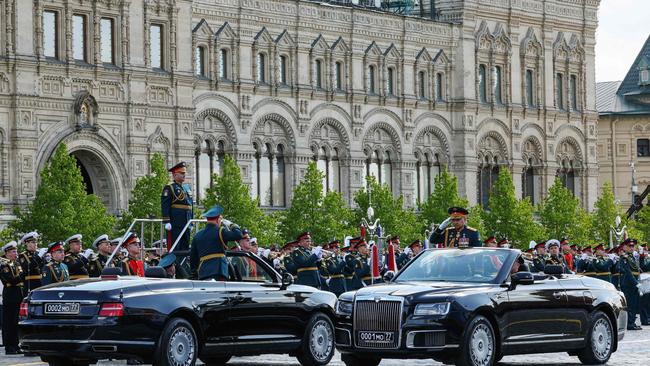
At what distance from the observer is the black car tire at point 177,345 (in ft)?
66.7

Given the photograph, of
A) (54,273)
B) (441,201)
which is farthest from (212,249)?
(441,201)

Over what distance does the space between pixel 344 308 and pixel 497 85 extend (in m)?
57.0

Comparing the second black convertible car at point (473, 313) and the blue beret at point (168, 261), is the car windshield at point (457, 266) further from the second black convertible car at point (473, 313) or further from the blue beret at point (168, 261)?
the blue beret at point (168, 261)

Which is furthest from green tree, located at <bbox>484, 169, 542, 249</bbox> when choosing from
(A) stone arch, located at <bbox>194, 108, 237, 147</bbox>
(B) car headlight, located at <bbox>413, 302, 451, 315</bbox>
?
(B) car headlight, located at <bbox>413, 302, 451, 315</bbox>

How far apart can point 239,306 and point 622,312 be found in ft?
20.2

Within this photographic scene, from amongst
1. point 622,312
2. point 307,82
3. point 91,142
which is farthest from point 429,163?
point 622,312

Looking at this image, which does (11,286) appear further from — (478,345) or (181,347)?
(478,345)

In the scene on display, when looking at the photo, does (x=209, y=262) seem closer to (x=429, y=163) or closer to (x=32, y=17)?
(x=32, y=17)

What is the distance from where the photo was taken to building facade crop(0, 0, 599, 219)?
188ft

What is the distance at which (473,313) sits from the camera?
21.2m

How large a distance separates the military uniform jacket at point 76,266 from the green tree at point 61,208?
25.0m

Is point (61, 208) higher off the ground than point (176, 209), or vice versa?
point (61, 208)

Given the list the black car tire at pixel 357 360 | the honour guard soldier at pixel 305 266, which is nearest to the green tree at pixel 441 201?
the honour guard soldier at pixel 305 266

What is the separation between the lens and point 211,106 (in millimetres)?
63844
